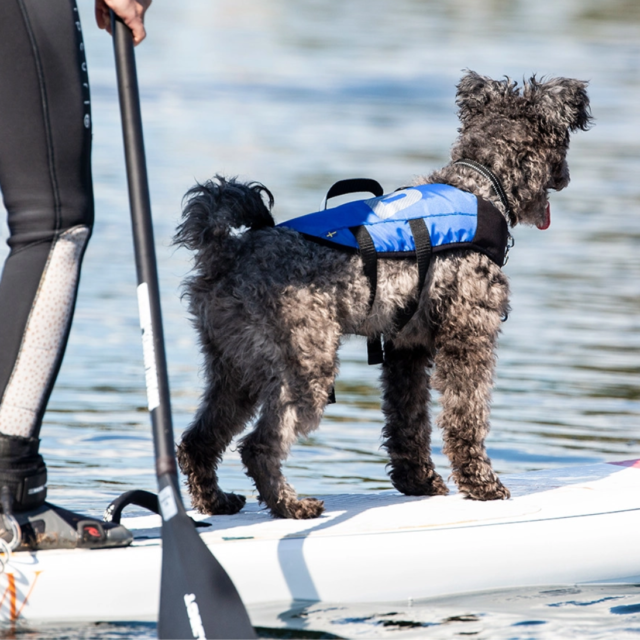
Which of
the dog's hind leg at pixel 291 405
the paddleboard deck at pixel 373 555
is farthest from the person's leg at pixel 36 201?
the dog's hind leg at pixel 291 405

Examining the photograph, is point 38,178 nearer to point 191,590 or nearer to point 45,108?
point 45,108

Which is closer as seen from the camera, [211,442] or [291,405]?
[291,405]

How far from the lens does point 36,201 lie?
379cm

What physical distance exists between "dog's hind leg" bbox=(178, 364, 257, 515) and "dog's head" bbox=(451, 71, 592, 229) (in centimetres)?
156

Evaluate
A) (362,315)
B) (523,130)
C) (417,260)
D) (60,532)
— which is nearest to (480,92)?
(523,130)

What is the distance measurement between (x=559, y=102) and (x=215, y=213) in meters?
1.75

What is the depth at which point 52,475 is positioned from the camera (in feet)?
19.6

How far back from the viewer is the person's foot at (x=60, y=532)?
398 centimetres

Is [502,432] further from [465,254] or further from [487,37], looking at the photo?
[487,37]

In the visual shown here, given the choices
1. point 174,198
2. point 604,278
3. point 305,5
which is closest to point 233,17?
point 305,5

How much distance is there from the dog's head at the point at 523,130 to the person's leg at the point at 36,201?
2.10m

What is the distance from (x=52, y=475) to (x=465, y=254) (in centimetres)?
248

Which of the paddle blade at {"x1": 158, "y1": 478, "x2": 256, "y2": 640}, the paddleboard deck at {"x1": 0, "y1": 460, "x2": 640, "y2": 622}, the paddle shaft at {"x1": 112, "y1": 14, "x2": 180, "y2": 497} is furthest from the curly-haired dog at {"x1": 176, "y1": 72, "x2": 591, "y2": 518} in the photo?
the paddle blade at {"x1": 158, "y1": 478, "x2": 256, "y2": 640}

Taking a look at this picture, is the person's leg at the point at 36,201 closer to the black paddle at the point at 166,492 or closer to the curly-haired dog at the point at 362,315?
the black paddle at the point at 166,492
